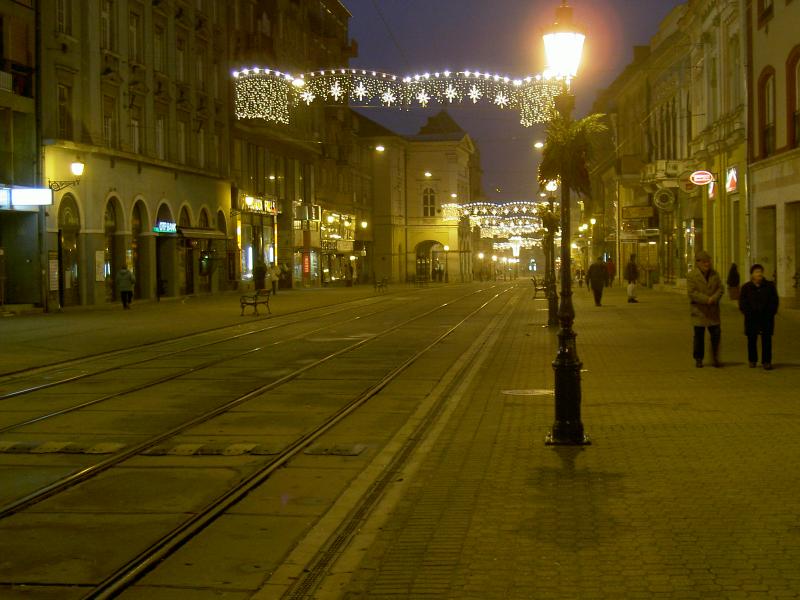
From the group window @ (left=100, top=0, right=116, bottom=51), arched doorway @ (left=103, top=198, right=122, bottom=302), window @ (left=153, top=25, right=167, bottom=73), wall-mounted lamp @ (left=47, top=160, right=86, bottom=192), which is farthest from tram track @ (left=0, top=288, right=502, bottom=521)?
window @ (left=153, top=25, right=167, bottom=73)

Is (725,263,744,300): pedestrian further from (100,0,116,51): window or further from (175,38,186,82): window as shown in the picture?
(175,38,186,82): window

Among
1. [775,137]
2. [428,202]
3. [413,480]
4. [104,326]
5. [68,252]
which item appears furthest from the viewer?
[428,202]

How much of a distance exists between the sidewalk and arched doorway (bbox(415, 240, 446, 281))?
54.3 meters

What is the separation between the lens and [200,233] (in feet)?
167

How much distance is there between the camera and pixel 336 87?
33.8 metres

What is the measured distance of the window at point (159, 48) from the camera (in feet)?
154

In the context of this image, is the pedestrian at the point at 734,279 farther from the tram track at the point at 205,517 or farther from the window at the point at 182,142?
the window at the point at 182,142

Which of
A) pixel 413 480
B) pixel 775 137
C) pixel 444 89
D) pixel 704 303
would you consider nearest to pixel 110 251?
pixel 444 89

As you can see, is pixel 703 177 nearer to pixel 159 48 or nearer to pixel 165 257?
pixel 165 257

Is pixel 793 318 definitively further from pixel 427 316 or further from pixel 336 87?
pixel 336 87

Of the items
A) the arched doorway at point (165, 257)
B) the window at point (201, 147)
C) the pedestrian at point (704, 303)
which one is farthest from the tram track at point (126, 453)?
the window at point (201, 147)

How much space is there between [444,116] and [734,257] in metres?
99.2

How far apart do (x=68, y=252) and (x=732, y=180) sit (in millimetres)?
22775

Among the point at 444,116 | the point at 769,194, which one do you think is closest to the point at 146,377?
the point at 769,194
